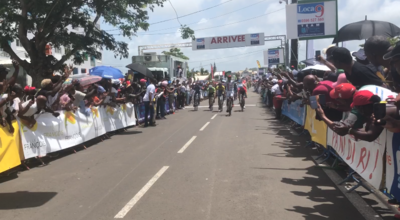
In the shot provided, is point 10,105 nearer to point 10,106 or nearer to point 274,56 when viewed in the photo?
point 10,106

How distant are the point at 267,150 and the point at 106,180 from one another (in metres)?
4.46

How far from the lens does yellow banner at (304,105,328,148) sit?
27.0ft

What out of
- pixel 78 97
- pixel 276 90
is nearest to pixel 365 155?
pixel 78 97

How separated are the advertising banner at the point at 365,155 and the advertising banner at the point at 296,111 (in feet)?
16.0

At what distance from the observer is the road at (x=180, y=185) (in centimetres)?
512

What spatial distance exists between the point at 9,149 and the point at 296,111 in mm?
9413

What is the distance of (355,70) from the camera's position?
5.43 m

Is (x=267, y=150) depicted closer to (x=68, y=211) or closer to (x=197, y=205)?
(x=197, y=205)

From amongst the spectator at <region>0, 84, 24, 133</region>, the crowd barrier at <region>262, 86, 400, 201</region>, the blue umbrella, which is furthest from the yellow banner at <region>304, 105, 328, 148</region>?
the blue umbrella

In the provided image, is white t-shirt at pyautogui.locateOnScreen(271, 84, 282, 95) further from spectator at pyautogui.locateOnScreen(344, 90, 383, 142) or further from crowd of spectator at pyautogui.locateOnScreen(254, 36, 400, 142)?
spectator at pyautogui.locateOnScreen(344, 90, 383, 142)

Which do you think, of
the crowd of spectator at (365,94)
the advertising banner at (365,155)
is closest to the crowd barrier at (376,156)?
the advertising banner at (365,155)

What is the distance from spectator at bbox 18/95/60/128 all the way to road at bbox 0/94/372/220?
110 centimetres

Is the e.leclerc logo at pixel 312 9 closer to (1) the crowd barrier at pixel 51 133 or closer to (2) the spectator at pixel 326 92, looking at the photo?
(1) the crowd barrier at pixel 51 133

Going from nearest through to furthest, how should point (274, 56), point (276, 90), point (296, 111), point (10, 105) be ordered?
point (10, 105), point (296, 111), point (276, 90), point (274, 56)
